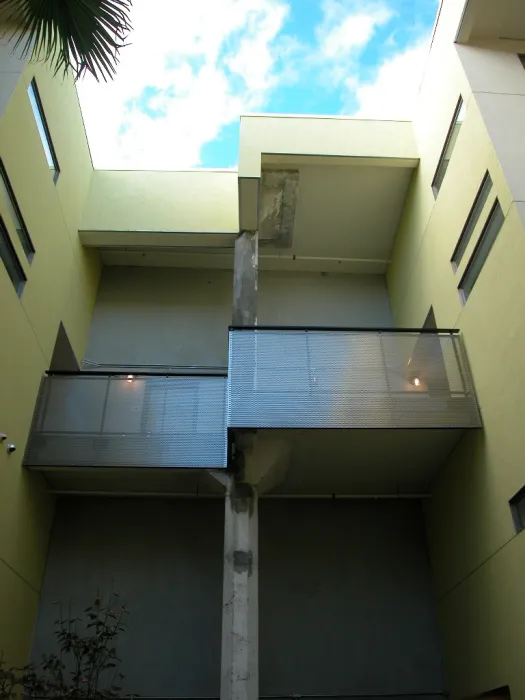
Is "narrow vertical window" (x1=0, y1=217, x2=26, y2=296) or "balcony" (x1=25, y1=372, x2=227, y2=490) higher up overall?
"narrow vertical window" (x1=0, y1=217, x2=26, y2=296)

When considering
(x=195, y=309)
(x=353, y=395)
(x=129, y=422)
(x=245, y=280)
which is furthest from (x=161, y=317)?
(x=353, y=395)

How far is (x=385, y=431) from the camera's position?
25.8ft

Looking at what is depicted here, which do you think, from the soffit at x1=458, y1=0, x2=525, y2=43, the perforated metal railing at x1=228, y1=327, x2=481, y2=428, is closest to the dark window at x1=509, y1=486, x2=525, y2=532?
the perforated metal railing at x1=228, y1=327, x2=481, y2=428

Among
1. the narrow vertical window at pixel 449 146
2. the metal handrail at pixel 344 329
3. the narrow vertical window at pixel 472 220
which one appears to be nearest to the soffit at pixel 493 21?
the narrow vertical window at pixel 449 146

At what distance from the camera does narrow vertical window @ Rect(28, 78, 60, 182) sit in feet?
27.7

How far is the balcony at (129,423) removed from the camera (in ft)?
26.7

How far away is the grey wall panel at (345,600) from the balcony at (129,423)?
86.3 inches

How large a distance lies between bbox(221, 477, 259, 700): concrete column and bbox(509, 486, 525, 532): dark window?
3126mm

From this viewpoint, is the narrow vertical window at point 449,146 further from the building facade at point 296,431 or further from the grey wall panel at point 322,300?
the grey wall panel at point 322,300

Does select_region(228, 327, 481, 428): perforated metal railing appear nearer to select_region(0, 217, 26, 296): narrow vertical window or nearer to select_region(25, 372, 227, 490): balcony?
select_region(25, 372, 227, 490): balcony

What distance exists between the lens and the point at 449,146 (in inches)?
349

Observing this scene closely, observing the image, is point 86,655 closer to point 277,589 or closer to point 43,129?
point 277,589

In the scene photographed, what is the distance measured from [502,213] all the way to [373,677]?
255 inches

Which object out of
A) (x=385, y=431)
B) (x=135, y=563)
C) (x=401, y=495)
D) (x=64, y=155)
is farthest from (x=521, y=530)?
(x=64, y=155)
